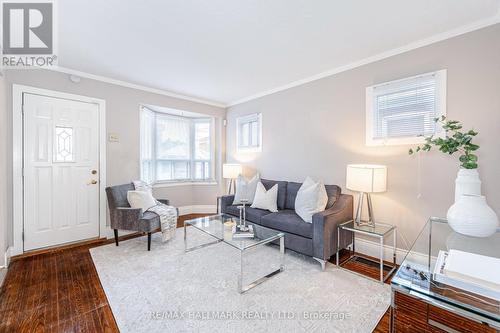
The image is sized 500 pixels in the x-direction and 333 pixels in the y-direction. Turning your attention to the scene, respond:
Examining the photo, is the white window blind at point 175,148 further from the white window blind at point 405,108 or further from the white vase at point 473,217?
the white vase at point 473,217

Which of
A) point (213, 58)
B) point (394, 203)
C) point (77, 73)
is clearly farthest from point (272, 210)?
point (77, 73)

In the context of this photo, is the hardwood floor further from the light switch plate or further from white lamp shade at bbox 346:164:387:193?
the light switch plate

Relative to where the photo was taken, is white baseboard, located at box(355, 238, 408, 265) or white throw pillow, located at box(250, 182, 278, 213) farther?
white throw pillow, located at box(250, 182, 278, 213)

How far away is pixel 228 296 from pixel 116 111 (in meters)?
3.28

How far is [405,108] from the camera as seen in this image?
8.29ft

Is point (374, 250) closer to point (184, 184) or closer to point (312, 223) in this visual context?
point (312, 223)

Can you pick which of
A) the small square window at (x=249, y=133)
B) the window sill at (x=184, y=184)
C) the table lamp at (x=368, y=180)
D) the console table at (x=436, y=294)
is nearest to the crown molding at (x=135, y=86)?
the small square window at (x=249, y=133)

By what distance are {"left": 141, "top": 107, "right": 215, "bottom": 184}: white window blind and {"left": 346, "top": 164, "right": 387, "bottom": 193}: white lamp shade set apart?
3.25m

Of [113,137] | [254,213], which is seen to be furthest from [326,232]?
[113,137]

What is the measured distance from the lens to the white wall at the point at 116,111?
8.82 ft

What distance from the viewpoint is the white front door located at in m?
2.83

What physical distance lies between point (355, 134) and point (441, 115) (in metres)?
0.88

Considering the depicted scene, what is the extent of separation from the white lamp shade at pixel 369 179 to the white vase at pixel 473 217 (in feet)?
2.59

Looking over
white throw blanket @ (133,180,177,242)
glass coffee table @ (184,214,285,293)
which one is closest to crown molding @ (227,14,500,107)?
glass coffee table @ (184,214,285,293)
